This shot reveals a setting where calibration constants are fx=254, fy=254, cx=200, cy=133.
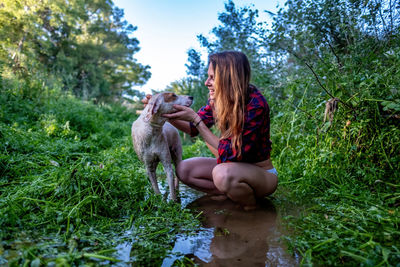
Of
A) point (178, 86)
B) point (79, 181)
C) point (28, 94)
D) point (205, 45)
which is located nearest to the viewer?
point (79, 181)

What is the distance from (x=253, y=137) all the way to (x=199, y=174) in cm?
111

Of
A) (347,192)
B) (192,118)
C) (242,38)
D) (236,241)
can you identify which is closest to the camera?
(236,241)

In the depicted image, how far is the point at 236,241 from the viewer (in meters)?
2.01

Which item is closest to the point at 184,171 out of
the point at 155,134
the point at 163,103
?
the point at 155,134

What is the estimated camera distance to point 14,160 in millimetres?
3242

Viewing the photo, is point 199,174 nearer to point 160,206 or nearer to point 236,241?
point 160,206

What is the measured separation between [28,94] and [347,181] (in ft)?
27.8

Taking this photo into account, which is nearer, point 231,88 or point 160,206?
point 160,206

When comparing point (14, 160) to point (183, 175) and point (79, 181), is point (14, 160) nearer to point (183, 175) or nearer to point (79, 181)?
point (79, 181)

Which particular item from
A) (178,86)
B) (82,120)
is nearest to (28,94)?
(82,120)

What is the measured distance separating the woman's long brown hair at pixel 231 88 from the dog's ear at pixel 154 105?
2.23 feet

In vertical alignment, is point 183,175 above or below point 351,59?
below

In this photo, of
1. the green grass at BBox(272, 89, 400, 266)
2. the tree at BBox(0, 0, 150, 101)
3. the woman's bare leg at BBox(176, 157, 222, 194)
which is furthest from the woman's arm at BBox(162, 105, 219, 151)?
the tree at BBox(0, 0, 150, 101)

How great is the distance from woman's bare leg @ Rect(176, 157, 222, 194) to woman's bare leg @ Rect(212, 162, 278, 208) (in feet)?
2.24
